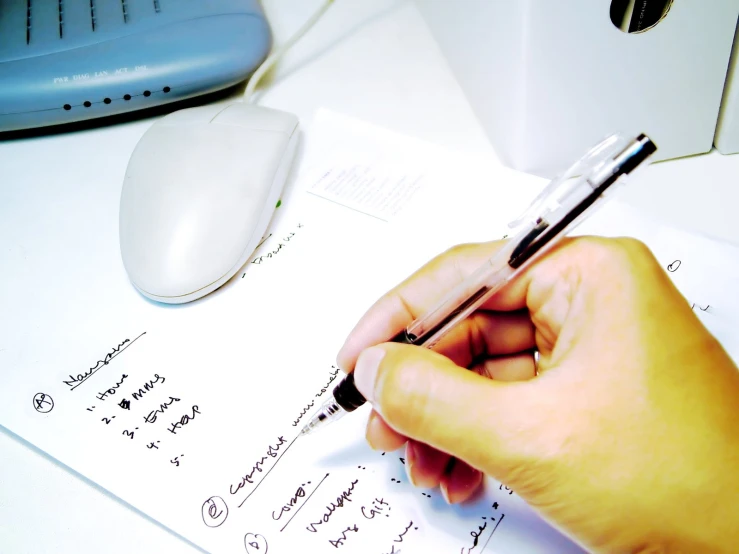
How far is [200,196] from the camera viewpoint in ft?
1.49

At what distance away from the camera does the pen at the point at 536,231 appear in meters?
0.27

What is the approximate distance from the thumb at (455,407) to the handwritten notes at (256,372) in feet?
0.25

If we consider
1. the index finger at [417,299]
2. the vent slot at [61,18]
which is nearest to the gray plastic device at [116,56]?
the vent slot at [61,18]

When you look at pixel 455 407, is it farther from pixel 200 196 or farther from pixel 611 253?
pixel 200 196

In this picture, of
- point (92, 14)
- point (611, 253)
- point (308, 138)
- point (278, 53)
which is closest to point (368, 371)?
point (611, 253)

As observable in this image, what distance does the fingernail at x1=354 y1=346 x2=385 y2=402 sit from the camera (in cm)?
32

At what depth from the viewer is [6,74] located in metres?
0.57

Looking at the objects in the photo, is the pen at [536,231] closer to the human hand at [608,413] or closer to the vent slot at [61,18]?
the human hand at [608,413]

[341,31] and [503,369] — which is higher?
[341,31]

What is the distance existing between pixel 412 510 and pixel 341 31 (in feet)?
1.73

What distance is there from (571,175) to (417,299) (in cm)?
13

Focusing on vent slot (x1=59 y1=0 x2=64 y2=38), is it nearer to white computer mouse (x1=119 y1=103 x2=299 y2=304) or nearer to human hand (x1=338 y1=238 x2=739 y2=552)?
white computer mouse (x1=119 y1=103 x2=299 y2=304)

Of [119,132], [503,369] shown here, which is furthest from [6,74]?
[503,369]

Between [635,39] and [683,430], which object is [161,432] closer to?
[683,430]
